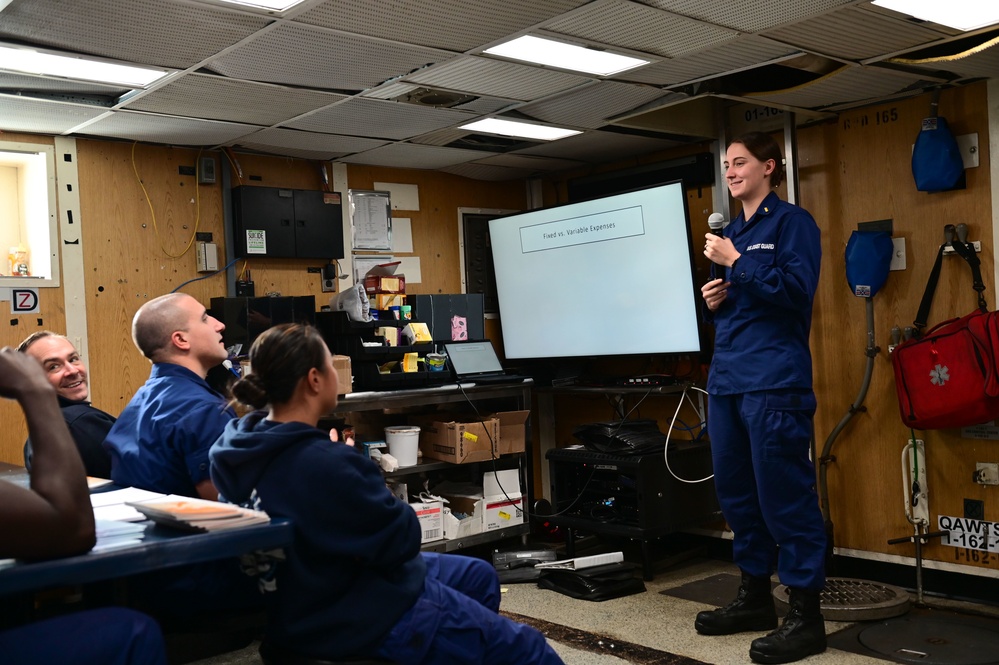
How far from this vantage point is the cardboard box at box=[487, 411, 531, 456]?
15.4 feet

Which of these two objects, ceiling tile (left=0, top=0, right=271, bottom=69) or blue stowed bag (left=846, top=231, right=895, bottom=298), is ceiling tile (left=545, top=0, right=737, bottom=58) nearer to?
ceiling tile (left=0, top=0, right=271, bottom=69)

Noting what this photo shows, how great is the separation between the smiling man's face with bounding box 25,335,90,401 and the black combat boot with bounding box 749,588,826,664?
96.8 inches

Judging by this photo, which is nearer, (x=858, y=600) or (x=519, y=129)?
(x=858, y=600)

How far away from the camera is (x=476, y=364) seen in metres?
4.81

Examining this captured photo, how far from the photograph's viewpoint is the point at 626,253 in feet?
15.3

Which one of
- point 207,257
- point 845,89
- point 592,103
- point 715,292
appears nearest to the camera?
point 715,292

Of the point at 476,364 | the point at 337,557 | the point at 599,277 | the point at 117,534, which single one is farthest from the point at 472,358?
the point at 117,534

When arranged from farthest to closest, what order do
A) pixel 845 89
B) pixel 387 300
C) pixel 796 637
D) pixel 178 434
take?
pixel 387 300 → pixel 845 89 → pixel 796 637 → pixel 178 434

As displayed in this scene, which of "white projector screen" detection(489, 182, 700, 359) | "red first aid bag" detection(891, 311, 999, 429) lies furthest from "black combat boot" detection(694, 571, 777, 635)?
"white projector screen" detection(489, 182, 700, 359)

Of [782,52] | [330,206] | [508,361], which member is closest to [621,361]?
[508,361]

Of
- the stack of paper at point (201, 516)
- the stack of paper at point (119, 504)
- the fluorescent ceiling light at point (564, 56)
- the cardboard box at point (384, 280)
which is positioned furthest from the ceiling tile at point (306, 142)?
the stack of paper at point (201, 516)

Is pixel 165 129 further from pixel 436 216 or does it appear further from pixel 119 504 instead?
pixel 119 504

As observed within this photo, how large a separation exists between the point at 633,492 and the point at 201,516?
2.98 m

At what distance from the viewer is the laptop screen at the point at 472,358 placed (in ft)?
15.5
